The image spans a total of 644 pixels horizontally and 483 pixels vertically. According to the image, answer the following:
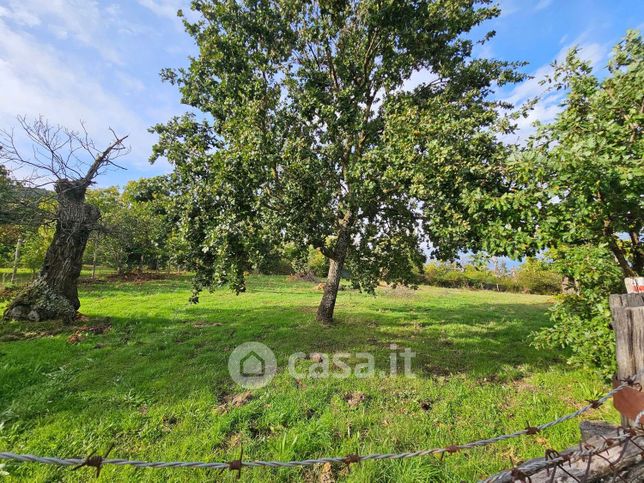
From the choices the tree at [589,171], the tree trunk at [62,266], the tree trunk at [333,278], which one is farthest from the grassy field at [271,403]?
the tree at [589,171]

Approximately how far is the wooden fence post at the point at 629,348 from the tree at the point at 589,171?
3.08 meters

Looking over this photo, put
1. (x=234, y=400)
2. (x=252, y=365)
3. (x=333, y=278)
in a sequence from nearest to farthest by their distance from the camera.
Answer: (x=234, y=400)
(x=252, y=365)
(x=333, y=278)

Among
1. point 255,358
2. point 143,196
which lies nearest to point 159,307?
point 143,196

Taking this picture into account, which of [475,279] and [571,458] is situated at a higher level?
[475,279]

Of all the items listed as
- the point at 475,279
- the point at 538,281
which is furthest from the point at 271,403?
the point at 475,279

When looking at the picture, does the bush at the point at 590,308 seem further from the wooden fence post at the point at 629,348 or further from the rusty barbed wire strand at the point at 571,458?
the rusty barbed wire strand at the point at 571,458

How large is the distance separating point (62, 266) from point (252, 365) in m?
10.6

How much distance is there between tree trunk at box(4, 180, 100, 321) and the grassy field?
3.75 feet

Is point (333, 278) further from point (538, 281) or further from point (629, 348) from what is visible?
point (538, 281)

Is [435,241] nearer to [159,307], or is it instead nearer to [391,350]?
[391,350]

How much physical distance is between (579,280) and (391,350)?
5.18 m

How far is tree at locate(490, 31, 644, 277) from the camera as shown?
471cm

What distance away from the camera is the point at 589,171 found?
4641mm

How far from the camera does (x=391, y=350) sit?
9125mm
